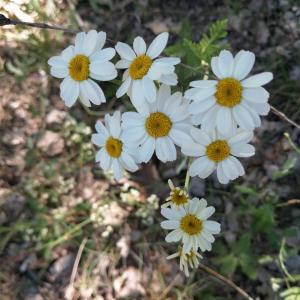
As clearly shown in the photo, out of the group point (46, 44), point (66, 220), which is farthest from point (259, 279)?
point (46, 44)

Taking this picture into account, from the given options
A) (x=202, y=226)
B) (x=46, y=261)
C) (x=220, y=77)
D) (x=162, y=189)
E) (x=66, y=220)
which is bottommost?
(x=46, y=261)

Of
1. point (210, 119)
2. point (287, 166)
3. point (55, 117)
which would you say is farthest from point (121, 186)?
point (210, 119)

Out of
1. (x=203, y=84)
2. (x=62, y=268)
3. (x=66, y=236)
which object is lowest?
(x=62, y=268)

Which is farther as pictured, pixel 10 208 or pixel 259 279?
pixel 10 208

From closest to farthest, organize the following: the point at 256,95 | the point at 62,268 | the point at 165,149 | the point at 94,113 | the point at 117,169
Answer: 1. the point at 256,95
2. the point at 165,149
3. the point at 117,169
4. the point at 62,268
5. the point at 94,113

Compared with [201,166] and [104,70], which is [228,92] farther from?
[104,70]

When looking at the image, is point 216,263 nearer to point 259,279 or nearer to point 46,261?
point 259,279

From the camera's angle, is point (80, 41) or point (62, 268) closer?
point (80, 41)
